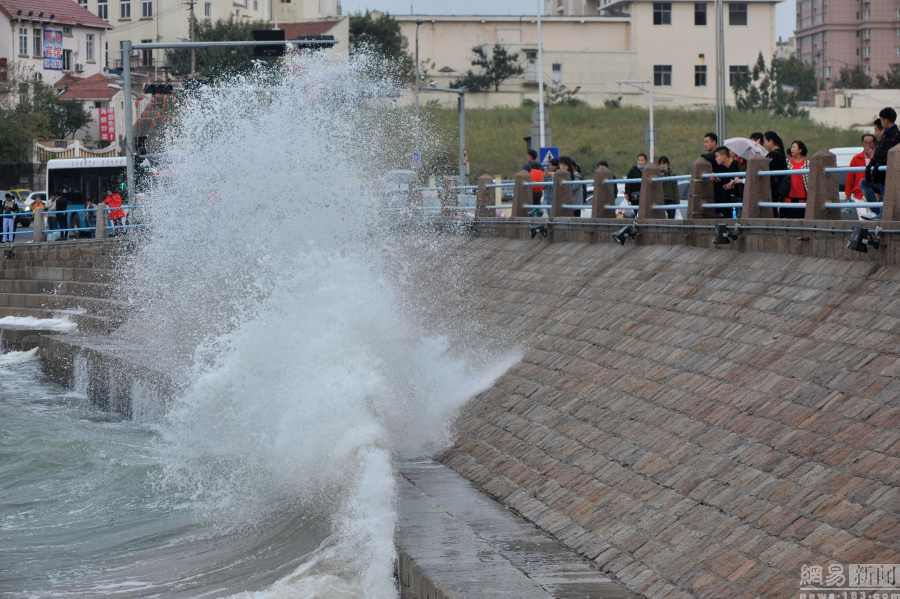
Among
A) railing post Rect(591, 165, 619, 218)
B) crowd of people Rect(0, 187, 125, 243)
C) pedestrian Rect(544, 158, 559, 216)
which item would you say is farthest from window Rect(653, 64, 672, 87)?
railing post Rect(591, 165, 619, 218)

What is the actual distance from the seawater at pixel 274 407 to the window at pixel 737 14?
181 feet

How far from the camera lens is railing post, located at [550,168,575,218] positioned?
742 inches

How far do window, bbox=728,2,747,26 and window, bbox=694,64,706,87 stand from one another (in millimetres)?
3781

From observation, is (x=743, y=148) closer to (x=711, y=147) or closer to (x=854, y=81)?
(x=711, y=147)

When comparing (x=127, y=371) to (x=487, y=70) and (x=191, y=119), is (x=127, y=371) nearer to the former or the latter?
(x=191, y=119)

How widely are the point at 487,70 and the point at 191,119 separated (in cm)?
5383

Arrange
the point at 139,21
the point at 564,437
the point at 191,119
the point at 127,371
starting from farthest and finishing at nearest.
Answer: the point at 139,21, the point at 127,371, the point at 191,119, the point at 564,437

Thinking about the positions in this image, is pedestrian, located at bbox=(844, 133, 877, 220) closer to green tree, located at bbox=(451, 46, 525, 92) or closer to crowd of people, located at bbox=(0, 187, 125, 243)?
crowd of people, located at bbox=(0, 187, 125, 243)

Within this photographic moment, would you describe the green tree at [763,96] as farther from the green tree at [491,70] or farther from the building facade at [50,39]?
the building facade at [50,39]

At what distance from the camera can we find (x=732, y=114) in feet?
217

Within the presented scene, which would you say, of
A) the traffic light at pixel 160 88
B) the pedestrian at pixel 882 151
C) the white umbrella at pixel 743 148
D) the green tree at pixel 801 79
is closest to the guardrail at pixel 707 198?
the pedestrian at pixel 882 151

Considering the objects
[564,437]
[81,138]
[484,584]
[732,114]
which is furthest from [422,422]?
[732,114]

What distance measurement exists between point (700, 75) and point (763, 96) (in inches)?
220

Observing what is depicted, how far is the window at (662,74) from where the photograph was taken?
224 ft
